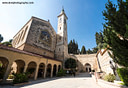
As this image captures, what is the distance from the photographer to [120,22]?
3.74 m

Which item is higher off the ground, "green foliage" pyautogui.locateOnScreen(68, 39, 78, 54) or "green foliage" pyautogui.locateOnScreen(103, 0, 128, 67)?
"green foliage" pyautogui.locateOnScreen(68, 39, 78, 54)

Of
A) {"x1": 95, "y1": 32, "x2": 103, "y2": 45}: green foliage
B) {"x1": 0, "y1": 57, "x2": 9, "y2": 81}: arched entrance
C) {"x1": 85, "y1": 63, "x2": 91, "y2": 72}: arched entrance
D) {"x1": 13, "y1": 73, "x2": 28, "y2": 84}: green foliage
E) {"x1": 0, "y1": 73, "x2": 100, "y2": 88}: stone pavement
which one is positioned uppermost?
{"x1": 95, "y1": 32, "x2": 103, "y2": 45}: green foliage

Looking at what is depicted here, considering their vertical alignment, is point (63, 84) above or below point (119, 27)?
below

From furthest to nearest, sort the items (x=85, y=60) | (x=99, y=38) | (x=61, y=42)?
(x=99, y=38) < (x=85, y=60) < (x=61, y=42)

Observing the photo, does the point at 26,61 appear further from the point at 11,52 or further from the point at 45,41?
the point at 45,41

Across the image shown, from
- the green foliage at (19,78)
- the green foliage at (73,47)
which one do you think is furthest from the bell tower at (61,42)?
the green foliage at (73,47)

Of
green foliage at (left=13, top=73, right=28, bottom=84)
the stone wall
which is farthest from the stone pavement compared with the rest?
the stone wall

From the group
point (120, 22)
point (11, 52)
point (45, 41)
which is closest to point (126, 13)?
point (120, 22)

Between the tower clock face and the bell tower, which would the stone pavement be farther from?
the tower clock face

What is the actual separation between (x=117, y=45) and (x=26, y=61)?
10941 mm

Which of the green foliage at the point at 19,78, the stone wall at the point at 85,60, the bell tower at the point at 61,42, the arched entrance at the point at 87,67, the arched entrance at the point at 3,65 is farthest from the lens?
the arched entrance at the point at 87,67

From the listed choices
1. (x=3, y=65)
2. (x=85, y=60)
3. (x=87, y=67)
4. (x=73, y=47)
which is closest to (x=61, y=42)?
(x=3, y=65)

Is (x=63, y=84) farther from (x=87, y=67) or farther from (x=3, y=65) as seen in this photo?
(x=87, y=67)

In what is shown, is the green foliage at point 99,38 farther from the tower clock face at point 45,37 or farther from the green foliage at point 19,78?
the green foliage at point 19,78
